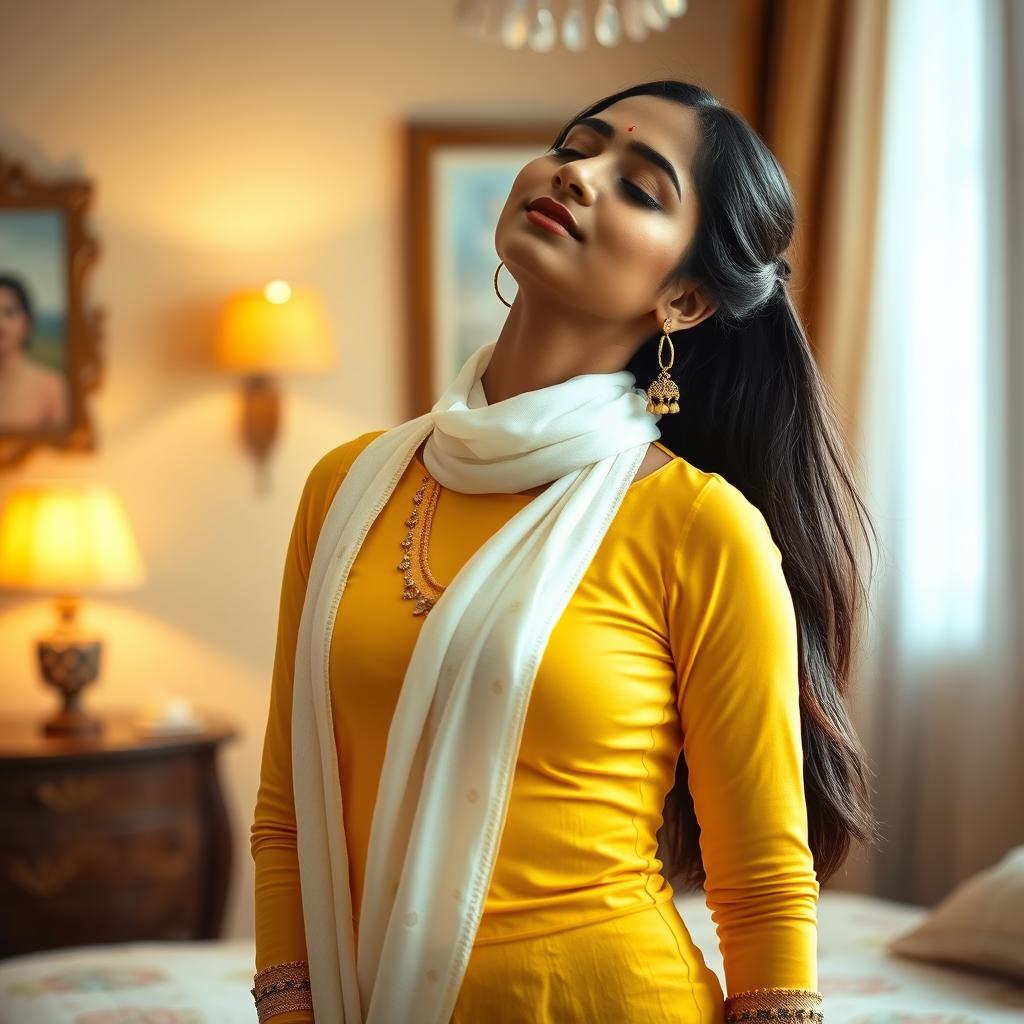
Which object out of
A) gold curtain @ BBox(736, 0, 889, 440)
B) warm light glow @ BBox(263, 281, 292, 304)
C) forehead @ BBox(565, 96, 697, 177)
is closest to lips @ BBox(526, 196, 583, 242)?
forehead @ BBox(565, 96, 697, 177)

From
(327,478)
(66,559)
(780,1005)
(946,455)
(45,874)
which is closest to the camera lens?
(780,1005)

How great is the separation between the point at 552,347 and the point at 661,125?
22cm

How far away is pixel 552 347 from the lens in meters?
1.23

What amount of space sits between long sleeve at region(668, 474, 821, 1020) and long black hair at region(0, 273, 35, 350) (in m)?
2.96

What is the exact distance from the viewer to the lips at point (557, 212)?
3.77ft

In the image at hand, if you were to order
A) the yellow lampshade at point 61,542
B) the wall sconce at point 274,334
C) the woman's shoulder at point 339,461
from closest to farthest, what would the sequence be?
the woman's shoulder at point 339,461 < the yellow lampshade at point 61,542 < the wall sconce at point 274,334

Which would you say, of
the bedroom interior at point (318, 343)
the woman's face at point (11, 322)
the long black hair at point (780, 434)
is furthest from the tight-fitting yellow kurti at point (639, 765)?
the woman's face at point (11, 322)

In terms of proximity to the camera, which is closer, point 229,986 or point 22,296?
point 229,986

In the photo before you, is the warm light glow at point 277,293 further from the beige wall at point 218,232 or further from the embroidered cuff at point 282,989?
the embroidered cuff at point 282,989

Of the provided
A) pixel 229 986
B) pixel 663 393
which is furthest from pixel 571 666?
pixel 229 986

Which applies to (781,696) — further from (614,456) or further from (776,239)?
(776,239)

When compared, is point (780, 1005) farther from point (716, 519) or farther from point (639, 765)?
point (716, 519)

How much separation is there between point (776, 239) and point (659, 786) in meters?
0.51

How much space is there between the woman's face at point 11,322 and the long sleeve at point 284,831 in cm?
263
